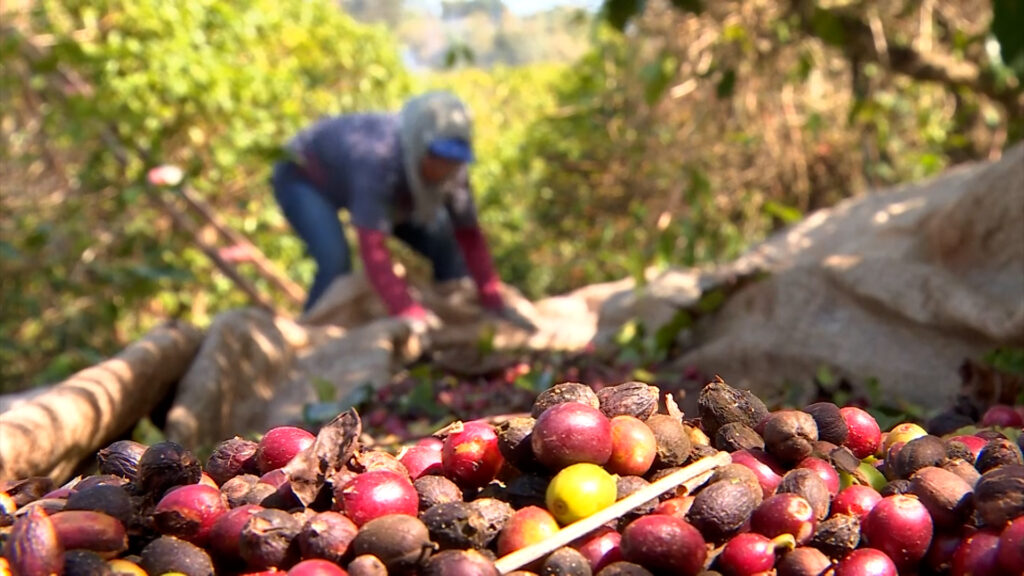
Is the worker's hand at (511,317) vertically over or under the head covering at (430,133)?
under

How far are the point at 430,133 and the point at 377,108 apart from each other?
9.93 ft

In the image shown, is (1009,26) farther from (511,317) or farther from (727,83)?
(511,317)

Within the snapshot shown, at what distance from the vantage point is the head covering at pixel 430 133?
4012 mm

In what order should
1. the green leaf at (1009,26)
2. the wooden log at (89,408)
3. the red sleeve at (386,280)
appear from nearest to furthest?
the wooden log at (89,408) → the green leaf at (1009,26) → the red sleeve at (386,280)

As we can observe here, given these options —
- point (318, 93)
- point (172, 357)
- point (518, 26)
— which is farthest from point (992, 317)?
point (518, 26)

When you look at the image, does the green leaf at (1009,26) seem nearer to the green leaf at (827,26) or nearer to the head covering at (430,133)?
the green leaf at (827,26)

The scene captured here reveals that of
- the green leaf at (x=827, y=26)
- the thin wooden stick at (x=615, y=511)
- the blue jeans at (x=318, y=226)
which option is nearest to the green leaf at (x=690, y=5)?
the green leaf at (x=827, y=26)

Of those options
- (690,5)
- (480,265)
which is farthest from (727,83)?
(480,265)

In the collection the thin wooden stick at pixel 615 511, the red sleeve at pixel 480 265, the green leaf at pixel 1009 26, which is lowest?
the red sleeve at pixel 480 265

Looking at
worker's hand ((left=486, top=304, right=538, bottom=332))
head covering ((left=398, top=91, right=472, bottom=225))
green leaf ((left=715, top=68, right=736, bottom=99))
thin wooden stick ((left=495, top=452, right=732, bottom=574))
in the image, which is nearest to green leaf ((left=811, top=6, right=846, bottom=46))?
green leaf ((left=715, top=68, right=736, bottom=99))

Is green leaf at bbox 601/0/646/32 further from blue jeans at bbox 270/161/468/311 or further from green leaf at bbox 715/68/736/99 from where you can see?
blue jeans at bbox 270/161/468/311

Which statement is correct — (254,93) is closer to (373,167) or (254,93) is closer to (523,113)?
(373,167)

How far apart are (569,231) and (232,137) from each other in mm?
3063

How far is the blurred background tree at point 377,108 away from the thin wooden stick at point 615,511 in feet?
9.42
